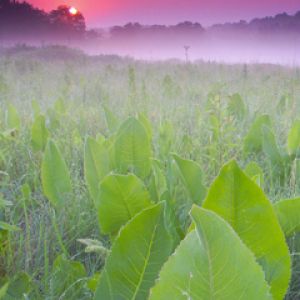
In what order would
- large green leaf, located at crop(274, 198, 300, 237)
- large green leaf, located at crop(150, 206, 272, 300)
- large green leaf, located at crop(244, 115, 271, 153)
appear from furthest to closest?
large green leaf, located at crop(244, 115, 271, 153) → large green leaf, located at crop(274, 198, 300, 237) → large green leaf, located at crop(150, 206, 272, 300)

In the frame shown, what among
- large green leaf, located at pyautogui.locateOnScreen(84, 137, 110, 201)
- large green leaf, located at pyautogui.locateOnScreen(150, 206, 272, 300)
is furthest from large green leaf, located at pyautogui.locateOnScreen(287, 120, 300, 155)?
large green leaf, located at pyautogui.locateOnScreen(150, 206, 272, 300)

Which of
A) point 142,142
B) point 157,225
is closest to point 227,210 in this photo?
point 157,225

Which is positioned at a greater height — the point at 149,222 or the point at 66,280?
the point at 149,222

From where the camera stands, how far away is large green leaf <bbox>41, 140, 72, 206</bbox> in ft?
4.63

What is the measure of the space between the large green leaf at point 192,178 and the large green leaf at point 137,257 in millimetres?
398

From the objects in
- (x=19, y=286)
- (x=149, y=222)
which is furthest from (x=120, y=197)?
(x=149, y=222)

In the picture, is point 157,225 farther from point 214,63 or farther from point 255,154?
point 214,63

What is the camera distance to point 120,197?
1.05 meters

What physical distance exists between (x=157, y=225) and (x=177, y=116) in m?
2.58

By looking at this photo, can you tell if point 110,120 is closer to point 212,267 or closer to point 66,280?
point 66,280

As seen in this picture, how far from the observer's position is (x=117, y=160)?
1512 mm

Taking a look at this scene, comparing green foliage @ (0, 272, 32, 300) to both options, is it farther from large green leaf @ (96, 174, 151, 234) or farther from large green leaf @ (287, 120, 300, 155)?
large green leaf @ (287, 120, 300, 155)

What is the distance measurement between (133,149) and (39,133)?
767 mm

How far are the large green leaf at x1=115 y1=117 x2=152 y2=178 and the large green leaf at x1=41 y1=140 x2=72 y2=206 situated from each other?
0.18 m
